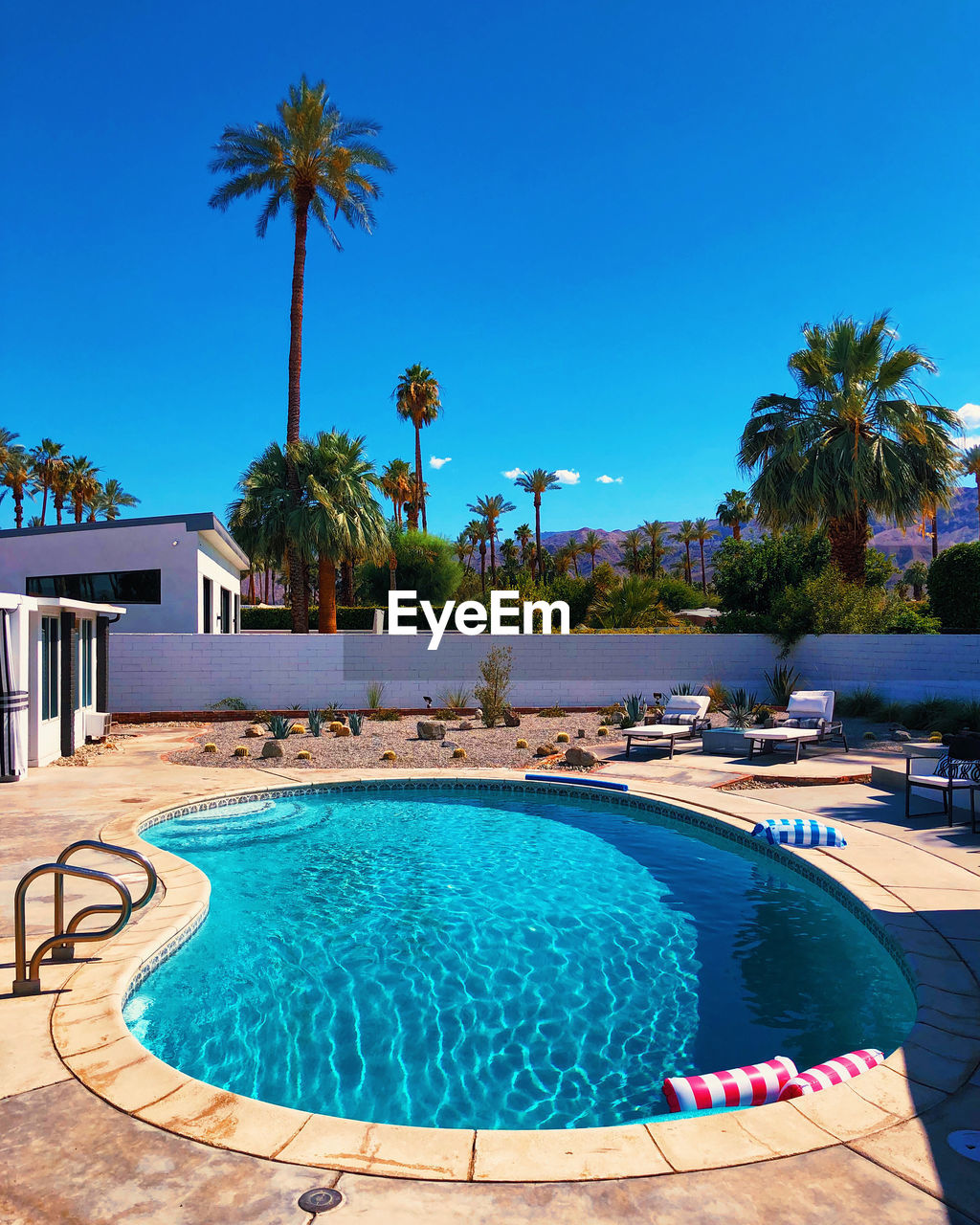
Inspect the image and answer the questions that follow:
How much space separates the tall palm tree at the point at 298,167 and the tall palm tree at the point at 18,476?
30596 millimetres

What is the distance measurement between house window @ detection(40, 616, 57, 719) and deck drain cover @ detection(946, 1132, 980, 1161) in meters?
12.9

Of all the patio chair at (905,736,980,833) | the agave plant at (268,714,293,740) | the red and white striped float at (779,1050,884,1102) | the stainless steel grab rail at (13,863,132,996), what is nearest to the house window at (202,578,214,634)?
the agave plant at (268,714,293,740)

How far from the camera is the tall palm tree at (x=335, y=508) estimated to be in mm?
22609

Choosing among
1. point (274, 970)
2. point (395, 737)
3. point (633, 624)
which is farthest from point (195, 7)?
point (633, 624)

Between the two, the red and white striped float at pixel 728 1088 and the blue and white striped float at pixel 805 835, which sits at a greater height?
the blue and white striped float at pixel 805 835

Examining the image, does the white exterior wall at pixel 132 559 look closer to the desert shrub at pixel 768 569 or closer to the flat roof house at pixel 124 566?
the flat roof house at pixel 124 566

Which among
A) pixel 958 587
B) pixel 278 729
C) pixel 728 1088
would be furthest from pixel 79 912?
pixel 958 587

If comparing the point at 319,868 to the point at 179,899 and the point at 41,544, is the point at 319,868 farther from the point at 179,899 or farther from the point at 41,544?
the point at 41,544

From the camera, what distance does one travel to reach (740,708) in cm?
1708

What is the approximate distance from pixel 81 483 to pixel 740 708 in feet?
181

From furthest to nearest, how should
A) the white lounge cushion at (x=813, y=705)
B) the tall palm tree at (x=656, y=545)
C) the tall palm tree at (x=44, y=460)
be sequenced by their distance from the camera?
the tall palm tree at (x=656, y=545)
the tall palm tree at (x=44, y=460)
the white lounge cushion at (x=813, y=705)

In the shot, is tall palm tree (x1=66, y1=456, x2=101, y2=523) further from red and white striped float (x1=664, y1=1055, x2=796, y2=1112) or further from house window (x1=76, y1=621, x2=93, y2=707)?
red and white striped float (x1=664, y1=1055, x2=796, y2=1112)

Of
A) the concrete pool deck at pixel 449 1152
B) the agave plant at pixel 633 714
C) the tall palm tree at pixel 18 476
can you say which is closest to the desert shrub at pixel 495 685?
the agave plant at pixel 633 714

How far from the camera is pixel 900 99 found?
1206cm
